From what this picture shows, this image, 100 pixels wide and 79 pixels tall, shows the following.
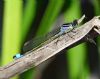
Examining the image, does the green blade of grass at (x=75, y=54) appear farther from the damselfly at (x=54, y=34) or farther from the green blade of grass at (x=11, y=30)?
the damselfly at (x=54, y=34)

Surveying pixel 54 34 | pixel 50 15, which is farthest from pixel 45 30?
pixel 54 34

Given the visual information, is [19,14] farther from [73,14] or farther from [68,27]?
[68,27]

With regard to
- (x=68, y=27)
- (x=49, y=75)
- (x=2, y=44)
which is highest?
(x=68, y=27)

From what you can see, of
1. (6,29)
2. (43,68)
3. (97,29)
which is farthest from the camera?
(43,68)

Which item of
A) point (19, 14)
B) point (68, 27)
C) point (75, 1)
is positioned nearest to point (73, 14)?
point (75, 1)

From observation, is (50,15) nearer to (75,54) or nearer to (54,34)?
(75,54)

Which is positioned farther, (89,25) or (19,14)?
(19,14)

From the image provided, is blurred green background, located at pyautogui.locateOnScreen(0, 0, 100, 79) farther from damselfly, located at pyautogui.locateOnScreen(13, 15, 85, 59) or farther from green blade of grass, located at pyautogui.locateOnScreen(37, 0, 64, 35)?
damselfly, located at pyautogui.locateOnScreen(13, 15, 85, 59)

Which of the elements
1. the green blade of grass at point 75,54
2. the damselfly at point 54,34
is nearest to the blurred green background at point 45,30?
the green blade of grass at point 75,54
